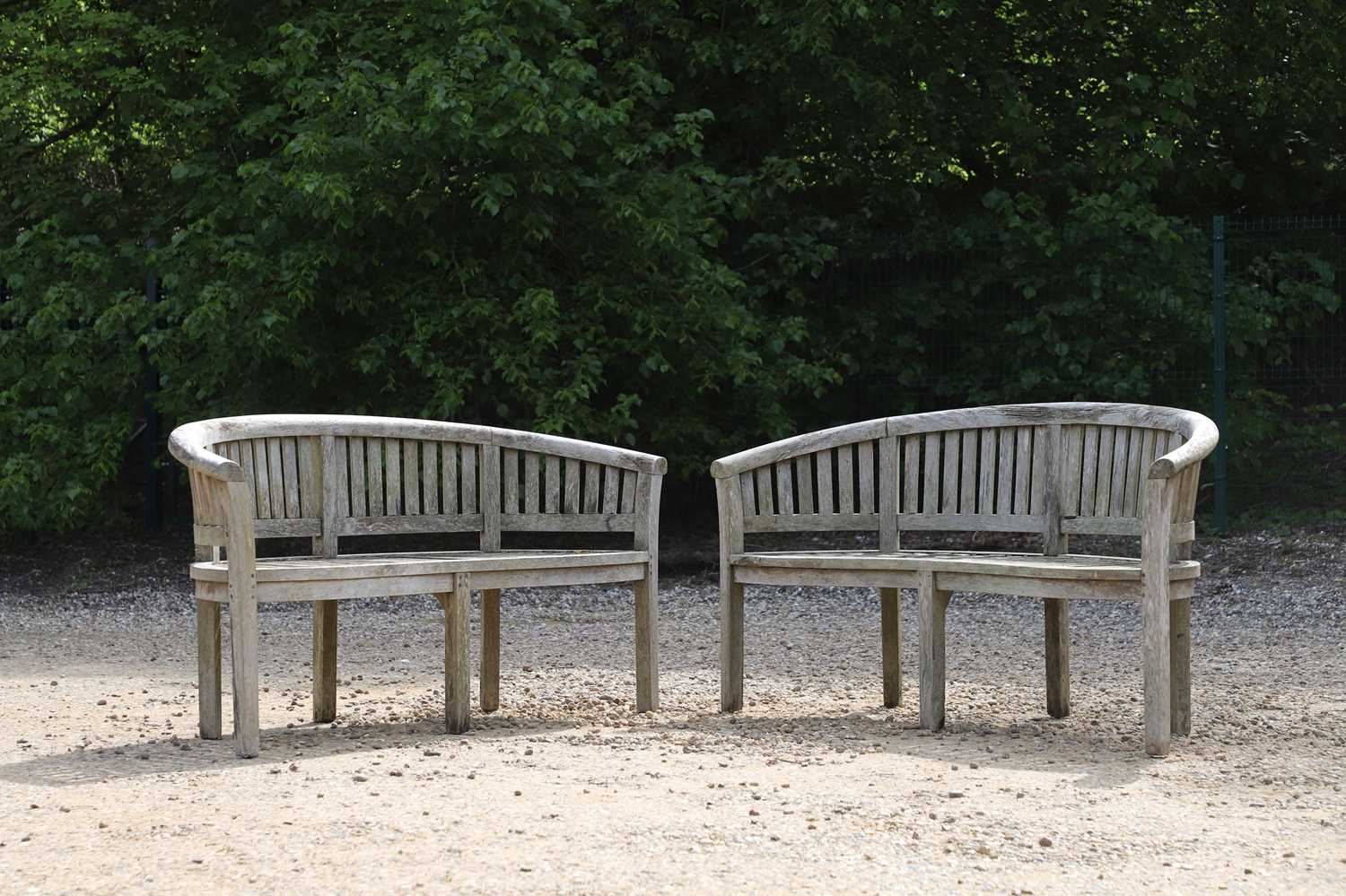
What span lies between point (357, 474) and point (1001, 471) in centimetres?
232

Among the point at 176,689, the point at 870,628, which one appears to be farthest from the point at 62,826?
the point at 870,628

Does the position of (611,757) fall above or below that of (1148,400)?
below

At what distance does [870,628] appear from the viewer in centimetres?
881

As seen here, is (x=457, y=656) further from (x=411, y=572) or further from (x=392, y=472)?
(x=392, y=472)

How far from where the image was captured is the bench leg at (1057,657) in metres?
5.92

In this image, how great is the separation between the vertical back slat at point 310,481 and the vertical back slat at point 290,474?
0.04m

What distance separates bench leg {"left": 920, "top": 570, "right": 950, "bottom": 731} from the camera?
5.54 metres

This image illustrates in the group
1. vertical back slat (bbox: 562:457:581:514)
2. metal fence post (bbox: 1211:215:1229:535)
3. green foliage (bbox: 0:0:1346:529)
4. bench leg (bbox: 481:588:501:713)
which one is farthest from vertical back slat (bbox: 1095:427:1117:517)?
metal fence post (bbox: 1211:215:1229:535)

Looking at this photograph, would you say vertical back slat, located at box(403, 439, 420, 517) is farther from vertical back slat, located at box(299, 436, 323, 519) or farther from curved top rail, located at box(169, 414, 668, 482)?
vertical back slat, located at box(299, 436, 323, 519)

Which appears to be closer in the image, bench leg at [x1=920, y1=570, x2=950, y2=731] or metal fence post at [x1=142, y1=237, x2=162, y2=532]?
bench leg at [x1=920, y1=570, x2=950, y2=731]

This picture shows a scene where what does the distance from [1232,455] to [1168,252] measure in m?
1.61

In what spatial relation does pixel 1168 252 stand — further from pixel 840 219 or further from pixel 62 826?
pixel 62 826

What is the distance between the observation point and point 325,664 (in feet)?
19.4

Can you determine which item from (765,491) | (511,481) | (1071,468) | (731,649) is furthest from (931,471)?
(511,481)
